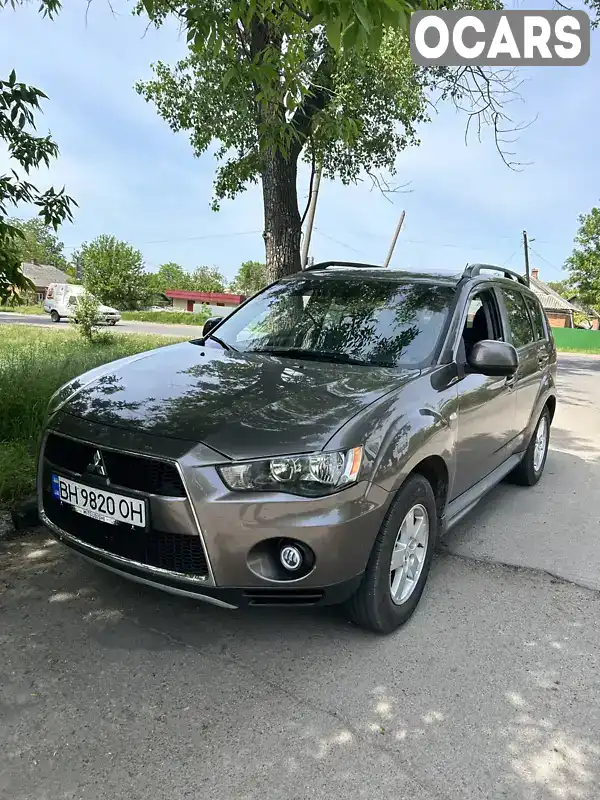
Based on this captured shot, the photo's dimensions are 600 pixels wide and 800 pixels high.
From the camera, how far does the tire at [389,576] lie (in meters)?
2.80

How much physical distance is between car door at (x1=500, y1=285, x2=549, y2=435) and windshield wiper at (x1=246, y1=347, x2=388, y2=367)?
1729 millimetres

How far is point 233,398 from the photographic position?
2.98 metres

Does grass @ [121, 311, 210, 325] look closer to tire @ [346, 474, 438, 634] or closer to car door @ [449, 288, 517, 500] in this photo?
car door @ [449, 288, 517, 500]

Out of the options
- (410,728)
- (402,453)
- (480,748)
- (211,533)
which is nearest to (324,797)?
(410,728)

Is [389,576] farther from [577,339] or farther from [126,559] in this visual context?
[577,339]

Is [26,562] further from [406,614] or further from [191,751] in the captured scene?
[406,614]

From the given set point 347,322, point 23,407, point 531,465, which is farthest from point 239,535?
point 23,407

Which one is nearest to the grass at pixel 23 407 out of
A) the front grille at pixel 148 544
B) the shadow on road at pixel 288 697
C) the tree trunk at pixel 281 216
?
the shadow on road at pixel 288 697

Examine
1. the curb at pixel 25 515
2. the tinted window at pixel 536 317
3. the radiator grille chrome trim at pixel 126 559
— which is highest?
the tinted window at pixel 536 317

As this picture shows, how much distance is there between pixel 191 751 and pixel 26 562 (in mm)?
1901

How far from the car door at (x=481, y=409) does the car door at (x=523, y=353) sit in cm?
20

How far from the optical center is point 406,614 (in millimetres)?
3121

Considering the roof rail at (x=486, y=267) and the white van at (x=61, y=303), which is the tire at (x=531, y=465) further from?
the white van at (x=61, y=303)

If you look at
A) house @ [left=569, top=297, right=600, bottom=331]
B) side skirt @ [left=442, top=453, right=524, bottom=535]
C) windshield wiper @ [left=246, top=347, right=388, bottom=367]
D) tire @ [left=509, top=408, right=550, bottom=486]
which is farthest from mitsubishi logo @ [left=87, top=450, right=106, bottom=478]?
house @ [left=569, top=297, right=600, bottom=331]
